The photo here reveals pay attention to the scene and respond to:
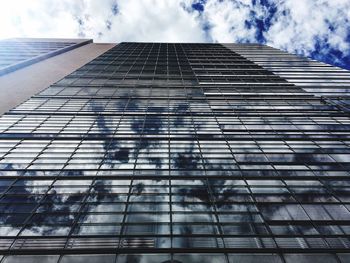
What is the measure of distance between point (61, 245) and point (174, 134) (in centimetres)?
1003

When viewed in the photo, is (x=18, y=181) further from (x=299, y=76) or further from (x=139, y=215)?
(x=299, y=76)

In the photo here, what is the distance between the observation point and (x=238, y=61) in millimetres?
42062

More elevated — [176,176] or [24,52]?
[24,52]

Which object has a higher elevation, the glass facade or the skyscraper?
the glass facade

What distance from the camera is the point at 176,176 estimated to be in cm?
1360

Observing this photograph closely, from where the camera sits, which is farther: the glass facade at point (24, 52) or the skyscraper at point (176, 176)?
the glass facade at point (24, 52)

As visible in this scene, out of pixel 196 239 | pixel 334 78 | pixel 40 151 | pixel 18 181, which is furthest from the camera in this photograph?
pixel 334 78

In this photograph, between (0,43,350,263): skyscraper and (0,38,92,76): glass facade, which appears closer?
(0,43,350,263): skyscraper

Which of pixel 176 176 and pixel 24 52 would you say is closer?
pixel 176 176

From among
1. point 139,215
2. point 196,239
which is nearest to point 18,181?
point 139,215

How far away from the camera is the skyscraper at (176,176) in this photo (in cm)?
970

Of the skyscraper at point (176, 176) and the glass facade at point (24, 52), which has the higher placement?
the glass facade at point (24, 52)

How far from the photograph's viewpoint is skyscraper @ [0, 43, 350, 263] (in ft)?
31.8

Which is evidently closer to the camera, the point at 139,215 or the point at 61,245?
the point at 61,245
